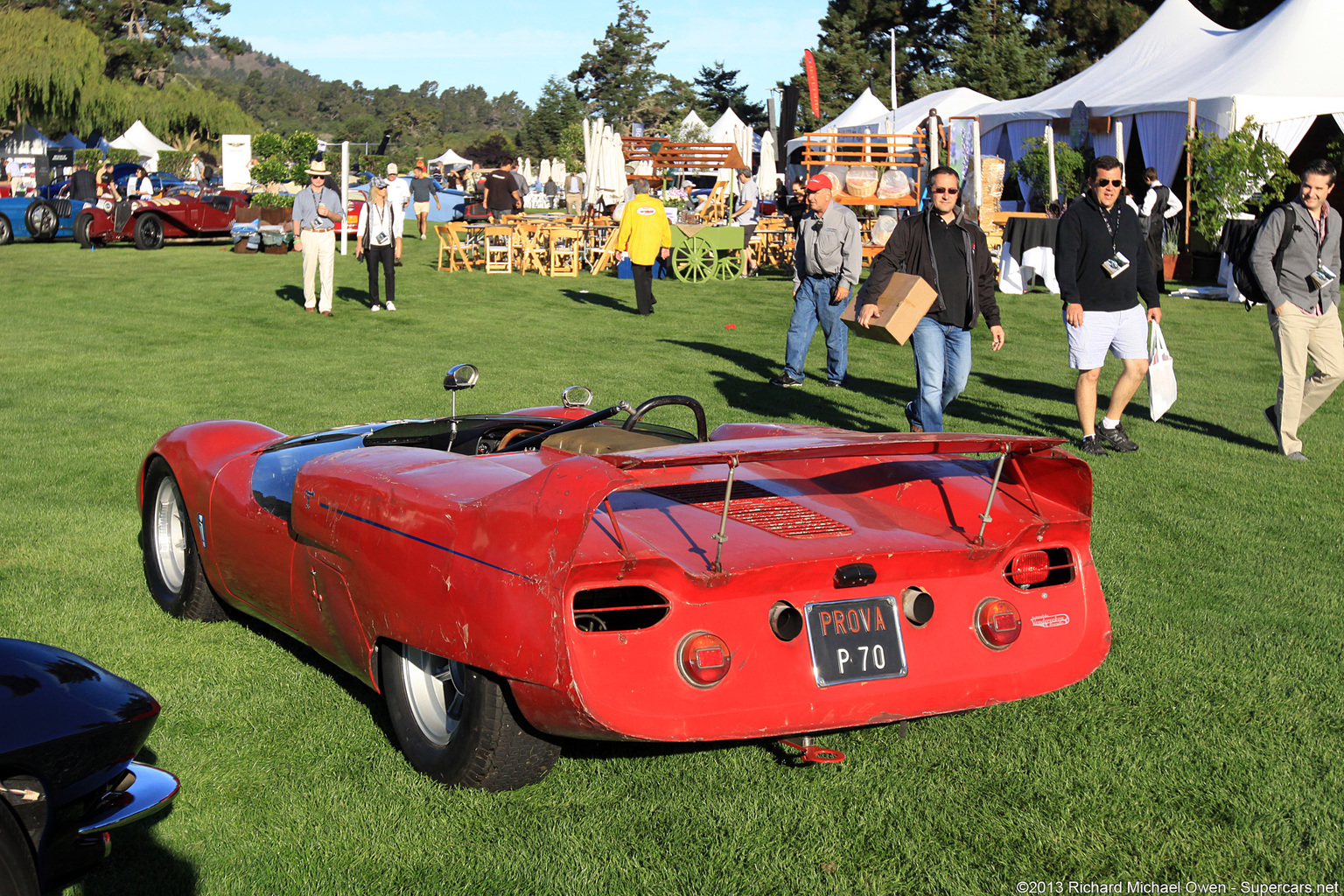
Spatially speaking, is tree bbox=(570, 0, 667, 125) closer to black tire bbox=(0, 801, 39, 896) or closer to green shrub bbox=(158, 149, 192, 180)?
green shrub bbox=(158, 149, 192, 180)

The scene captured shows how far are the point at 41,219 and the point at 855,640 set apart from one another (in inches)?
1138

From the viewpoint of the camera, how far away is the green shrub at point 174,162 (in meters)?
61.7

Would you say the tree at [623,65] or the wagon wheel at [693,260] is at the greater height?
the tree at [623,65]

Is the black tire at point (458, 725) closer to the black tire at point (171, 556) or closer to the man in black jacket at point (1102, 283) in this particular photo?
the black tire at point (171, 556)

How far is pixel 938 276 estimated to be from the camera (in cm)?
729

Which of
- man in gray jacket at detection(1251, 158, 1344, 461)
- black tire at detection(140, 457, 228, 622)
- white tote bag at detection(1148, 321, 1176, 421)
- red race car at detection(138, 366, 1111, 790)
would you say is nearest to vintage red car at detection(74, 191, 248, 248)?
white tote bag at detection(1148, 321, 1176, 421)

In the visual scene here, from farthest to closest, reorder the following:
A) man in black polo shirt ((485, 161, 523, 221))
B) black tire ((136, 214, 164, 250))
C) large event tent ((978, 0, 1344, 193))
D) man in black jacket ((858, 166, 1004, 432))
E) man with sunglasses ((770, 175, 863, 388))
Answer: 1. black tire ((136, 214, 164, 250))
2. man in black polo shirt ((485, 161, 523, 221))
3. large event tent ((978, 0, 1344, 193))
4. man with sunglasses ((770, 175, 863, 388))
5. man in black jacket ((858, 166, 1004, 432))

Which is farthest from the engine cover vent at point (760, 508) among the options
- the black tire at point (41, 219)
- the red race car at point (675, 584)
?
the black tire at point (41, 219)

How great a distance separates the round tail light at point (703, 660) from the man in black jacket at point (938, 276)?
468cm

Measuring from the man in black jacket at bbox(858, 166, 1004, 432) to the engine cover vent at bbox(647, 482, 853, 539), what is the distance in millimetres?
3849

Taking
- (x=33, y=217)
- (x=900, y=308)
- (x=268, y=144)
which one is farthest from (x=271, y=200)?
(x=268, y=144)

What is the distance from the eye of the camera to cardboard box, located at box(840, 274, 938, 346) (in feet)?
22.3

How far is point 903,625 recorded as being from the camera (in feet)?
10.1

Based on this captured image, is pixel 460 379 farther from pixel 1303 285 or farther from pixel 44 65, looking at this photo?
pixel 44 65
